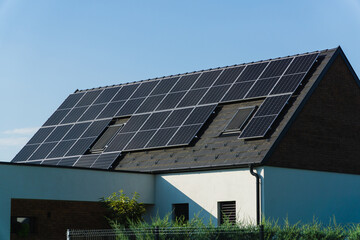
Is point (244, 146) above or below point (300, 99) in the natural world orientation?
below

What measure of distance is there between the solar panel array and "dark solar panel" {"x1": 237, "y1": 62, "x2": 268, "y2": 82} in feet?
0.17

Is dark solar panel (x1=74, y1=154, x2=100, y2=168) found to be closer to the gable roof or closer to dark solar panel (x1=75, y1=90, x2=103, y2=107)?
the gable roof

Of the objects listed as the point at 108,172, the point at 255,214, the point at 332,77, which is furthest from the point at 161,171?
the point at 332,77

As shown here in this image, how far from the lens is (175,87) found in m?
31.8

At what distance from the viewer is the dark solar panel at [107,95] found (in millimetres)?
34487

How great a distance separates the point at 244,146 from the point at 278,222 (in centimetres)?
310

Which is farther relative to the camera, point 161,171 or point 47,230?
point 161,171

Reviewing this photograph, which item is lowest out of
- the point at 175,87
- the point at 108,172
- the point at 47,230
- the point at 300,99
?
the point at 47,230

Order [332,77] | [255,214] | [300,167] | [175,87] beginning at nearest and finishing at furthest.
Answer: [255,214] < [300,167] < [332,77] < [175,87]

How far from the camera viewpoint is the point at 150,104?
3155 cm

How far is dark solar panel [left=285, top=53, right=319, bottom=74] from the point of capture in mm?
27844

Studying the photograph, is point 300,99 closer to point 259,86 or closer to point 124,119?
point 259,86

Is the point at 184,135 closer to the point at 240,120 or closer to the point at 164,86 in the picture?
the point at 240,120

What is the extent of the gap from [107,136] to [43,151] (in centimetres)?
366
